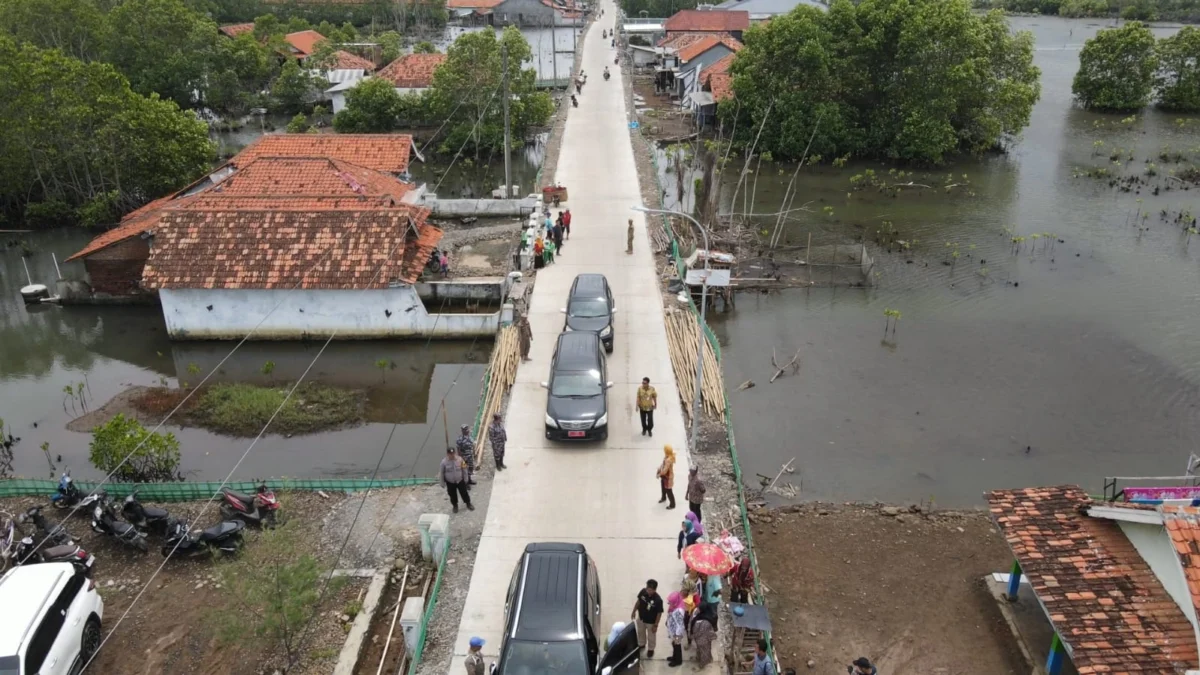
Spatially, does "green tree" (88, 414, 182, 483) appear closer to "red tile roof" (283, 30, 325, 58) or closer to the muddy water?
the muddy water

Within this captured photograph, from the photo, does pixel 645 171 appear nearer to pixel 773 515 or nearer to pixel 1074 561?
pixel 773 515

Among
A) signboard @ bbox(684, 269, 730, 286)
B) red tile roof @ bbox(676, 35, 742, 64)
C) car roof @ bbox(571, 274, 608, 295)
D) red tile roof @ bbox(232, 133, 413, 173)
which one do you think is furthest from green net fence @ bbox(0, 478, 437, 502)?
red tile roof @ bbox(676, 35, 742, 64)

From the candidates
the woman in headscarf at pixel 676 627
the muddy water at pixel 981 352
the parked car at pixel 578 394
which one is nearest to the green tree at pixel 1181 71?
the muddy water at pixel 981 352

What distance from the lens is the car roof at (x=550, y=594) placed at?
36.9 feet

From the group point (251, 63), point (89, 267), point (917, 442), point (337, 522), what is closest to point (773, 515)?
point (917, 442)

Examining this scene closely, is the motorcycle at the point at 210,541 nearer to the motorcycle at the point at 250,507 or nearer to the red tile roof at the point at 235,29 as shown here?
the motorcycle at the point at 250,507

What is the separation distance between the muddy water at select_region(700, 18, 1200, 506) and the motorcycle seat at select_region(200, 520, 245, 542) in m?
11.3

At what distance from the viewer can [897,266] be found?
3186 centimetres

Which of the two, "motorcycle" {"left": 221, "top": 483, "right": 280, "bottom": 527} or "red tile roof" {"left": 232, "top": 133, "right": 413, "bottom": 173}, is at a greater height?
"red tile roof" {"left": 232, "top": 133, "right": 413, "bottom": 173}

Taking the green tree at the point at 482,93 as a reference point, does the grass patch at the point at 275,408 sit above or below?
below

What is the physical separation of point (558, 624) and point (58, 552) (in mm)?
9797

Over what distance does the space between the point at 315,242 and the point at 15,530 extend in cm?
1159

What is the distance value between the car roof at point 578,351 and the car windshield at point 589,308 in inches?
67.5

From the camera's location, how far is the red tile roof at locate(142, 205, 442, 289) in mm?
24562
